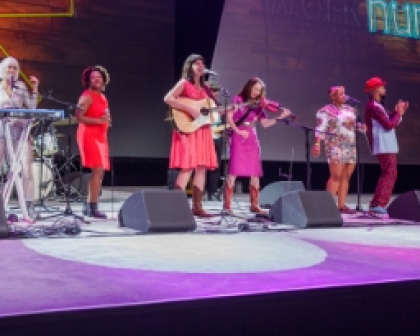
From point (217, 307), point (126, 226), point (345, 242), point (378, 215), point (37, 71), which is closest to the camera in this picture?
point (217, 307)

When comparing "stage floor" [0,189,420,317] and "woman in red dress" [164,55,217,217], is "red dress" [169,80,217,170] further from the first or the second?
"stage floor" [0,189,420,317]

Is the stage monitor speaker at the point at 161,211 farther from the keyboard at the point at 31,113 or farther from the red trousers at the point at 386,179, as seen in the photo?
the red trousers at the point at 386,179

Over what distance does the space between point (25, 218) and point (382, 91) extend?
4.09m

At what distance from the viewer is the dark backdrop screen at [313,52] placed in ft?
29.8

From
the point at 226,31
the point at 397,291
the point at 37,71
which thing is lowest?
the point at 397,291

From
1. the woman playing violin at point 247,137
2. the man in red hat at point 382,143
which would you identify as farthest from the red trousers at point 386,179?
the woman playing violin at point 247,137

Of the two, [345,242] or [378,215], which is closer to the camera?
[345,242]

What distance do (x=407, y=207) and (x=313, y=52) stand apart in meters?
4.02

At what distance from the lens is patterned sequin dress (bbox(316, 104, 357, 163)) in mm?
6406

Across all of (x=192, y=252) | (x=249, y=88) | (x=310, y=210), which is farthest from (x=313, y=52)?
(x=192, y=252)

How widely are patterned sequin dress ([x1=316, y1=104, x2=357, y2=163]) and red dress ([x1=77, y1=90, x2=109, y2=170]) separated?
2312mm

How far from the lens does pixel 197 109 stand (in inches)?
212

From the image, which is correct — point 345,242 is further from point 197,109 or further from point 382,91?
point 382,91

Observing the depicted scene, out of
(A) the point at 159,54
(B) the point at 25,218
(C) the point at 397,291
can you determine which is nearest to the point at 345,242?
(C) the point at 397,291
